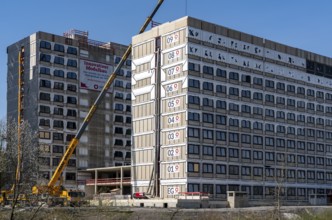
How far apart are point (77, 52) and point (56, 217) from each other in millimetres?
110998

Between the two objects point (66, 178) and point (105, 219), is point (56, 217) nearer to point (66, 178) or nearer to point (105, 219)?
point (105, 219)

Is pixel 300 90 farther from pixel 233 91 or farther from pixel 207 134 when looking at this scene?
pixel 207 134

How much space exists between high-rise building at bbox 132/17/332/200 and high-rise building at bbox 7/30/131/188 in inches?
1230

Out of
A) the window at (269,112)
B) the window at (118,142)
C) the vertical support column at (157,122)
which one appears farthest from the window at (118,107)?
the window at (269,112)

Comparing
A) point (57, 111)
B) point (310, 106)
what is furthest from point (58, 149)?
point (310, 106)

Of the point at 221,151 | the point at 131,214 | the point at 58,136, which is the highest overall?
the point at 58,136

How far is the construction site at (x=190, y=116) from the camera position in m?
101

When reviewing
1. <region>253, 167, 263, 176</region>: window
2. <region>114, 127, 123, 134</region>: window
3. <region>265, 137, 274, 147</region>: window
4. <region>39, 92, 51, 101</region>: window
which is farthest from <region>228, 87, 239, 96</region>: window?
<region>39, 92, 51, 101</region>: window

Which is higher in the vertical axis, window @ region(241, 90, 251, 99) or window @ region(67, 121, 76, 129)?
window @ region(241, 90, 251, 99)

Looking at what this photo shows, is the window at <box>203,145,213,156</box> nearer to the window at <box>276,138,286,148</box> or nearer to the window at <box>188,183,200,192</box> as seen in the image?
the window at <box>188,183,200,192</box>

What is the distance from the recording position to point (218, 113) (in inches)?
4163

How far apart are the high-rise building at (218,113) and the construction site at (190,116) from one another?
21 cm

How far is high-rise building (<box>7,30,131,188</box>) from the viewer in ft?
445

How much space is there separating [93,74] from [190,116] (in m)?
51.0
